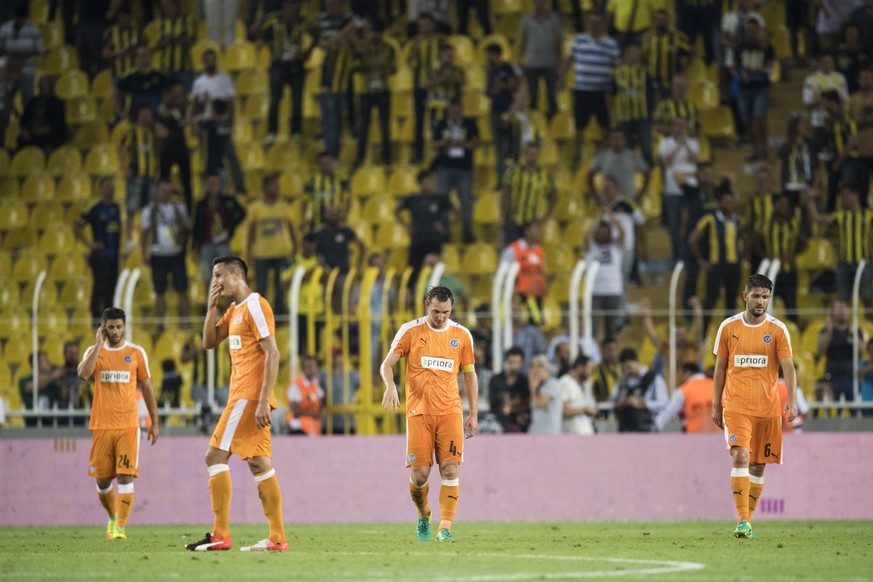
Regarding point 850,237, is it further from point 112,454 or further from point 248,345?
point 248,345

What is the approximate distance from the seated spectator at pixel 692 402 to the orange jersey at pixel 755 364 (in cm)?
425

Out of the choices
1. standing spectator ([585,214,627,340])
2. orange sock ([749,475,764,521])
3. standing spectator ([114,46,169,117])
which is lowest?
orange sock ([749,475,764,521])

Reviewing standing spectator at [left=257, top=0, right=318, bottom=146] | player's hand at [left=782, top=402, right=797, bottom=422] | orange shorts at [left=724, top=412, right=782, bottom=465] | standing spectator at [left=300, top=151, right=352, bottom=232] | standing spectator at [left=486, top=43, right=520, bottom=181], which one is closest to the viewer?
player's hand at [left=782, top=402, right=797, bottom=422]

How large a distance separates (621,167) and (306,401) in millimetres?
6672

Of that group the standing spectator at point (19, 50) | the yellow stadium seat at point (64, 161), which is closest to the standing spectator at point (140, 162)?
the yellow stadium seat at point (64, 161)

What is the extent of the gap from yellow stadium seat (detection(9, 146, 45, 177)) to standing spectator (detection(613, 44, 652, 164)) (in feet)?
28.8

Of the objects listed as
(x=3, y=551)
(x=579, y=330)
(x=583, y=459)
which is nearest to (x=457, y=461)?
(x=3, y=551)

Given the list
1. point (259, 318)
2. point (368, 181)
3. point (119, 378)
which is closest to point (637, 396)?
point (119, 378)

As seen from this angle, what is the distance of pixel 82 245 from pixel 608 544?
12680mm

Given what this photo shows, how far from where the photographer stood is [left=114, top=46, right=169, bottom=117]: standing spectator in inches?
890

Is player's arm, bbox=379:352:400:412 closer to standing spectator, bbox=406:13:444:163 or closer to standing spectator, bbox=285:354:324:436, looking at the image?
standing spectator, bbox=285:354:324:436

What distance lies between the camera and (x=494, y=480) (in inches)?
616

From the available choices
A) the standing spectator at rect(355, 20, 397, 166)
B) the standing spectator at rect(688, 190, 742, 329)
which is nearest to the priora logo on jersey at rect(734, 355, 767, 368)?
the standing spectator at rect(688, 190, 742, 329)

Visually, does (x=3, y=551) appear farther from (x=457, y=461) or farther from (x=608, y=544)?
(x=608, y=544)
